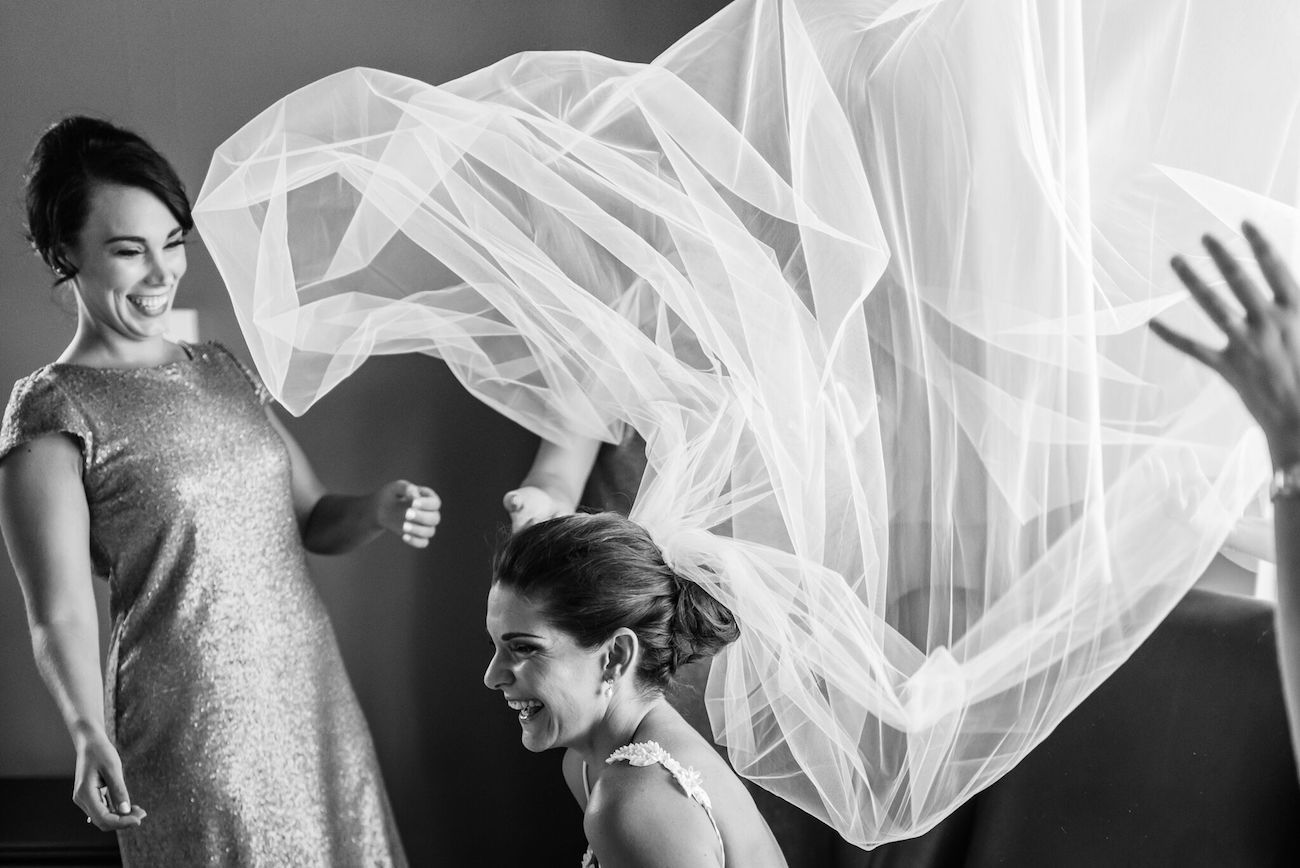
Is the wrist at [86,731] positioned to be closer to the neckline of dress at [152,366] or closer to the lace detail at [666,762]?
the neckline of dress at [152,366]

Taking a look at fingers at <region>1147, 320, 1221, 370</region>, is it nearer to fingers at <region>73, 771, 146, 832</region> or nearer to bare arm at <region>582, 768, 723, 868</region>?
bare arm at <region>582, 768, 723, 868</region>

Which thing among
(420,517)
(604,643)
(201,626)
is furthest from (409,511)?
(604,643)

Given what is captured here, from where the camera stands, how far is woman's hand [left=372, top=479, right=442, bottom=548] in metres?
1.70

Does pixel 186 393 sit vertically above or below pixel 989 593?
below

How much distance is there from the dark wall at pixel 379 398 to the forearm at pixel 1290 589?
1.64 m

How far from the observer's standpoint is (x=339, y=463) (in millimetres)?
2246

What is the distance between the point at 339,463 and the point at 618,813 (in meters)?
1.30

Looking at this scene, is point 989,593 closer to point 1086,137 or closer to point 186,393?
point 1086,137

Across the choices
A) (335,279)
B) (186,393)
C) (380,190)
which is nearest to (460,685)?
(186,393)

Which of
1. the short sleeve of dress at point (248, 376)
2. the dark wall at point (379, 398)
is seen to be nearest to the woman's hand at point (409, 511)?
the short sleeve of dress at point (248, 376)

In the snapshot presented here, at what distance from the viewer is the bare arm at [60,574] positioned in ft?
4.87

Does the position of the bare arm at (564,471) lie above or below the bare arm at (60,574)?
A: above

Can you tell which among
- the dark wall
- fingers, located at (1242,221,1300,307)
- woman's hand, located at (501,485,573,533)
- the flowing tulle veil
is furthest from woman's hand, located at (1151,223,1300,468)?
the dark wall

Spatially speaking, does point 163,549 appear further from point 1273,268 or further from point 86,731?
point 1273,268
